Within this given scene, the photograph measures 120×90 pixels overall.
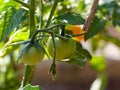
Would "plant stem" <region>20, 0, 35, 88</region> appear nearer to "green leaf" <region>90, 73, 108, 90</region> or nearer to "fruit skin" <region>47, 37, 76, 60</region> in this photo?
"fruit skin" <region>47, 37, 76, 60</region>

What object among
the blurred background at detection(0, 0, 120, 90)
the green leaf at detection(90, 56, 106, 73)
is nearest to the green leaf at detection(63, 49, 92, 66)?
the blurred background at detection(0, 0, 120, 90)

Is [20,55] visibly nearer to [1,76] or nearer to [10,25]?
[10,25]

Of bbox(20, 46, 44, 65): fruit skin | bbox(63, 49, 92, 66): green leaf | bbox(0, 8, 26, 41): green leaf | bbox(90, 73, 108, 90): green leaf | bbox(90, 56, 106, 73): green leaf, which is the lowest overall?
bbox(90, 73, 108, 90): green leaf

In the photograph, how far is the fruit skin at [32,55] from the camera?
721 mm

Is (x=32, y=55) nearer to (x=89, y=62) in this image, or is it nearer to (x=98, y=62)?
(x=98, y=62)

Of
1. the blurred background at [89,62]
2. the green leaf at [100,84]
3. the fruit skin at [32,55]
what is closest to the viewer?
the fruit skin at [32,55]

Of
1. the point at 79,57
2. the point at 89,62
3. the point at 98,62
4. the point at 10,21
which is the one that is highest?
the point at 10,21

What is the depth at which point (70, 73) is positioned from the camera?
266cm

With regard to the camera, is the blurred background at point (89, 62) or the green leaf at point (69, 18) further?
the blurred background at point (89, 62)

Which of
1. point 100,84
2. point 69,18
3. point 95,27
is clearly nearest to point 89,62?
point 100,84

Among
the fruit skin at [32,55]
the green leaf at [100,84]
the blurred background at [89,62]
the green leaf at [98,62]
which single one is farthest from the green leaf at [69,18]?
the green leaf at [98,62]

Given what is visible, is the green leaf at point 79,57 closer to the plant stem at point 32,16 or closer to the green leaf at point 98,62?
the plant stem at point 32,16

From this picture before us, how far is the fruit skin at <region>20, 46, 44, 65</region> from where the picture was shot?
0.72m

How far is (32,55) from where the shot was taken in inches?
28.3
